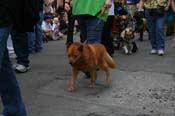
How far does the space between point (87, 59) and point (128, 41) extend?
4813mm

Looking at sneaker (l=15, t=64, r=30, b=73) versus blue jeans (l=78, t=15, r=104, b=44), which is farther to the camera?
sneaker (l=15, t=64, r=30, b=73)

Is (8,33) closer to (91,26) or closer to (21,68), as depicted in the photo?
(91,26)

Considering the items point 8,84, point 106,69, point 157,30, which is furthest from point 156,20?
point 8,84

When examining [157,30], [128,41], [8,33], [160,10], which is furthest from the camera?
[128,41]

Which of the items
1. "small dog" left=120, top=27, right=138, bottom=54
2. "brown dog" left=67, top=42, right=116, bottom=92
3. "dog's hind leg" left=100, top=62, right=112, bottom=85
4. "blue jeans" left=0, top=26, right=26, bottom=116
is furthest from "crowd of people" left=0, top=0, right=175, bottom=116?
"small dog" left=120, top=27, right=138, bottom=54

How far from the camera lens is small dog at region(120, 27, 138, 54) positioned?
36.2 feet

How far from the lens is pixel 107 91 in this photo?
6.85m

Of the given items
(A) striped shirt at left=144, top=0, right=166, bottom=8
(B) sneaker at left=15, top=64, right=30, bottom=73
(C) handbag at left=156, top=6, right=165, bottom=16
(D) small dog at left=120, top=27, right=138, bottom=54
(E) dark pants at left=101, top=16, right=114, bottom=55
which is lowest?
(D) small dog at left=120, top=27, right=138, bottom=54

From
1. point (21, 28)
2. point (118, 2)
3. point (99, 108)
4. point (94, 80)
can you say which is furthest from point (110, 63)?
point (118, 2)

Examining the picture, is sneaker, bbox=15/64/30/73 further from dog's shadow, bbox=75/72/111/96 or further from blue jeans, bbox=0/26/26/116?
blue jeans, bbox=0/26/26/116

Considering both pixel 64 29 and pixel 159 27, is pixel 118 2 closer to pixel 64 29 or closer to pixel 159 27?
pixel 159 27

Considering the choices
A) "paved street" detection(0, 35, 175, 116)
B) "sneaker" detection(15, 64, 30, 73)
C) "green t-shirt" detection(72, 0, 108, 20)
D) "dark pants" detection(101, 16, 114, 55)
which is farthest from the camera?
"dark pants" detection(101, 16, 114, 55)

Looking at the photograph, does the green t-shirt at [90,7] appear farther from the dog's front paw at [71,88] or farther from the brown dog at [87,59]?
the dog's front paw at [71,88]

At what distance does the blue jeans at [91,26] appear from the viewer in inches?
286
